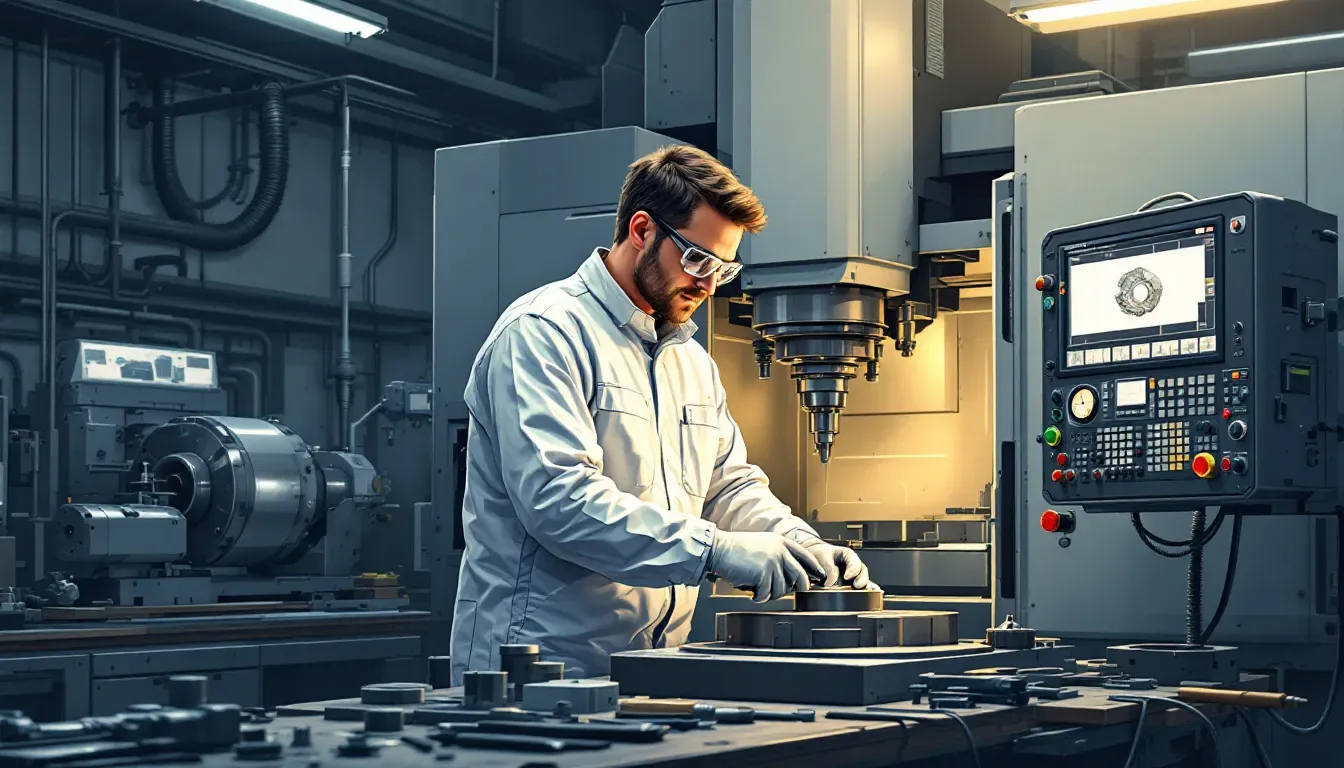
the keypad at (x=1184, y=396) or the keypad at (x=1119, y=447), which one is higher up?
the keypad at (x=1184, y=396)

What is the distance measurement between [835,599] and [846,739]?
0.50 metres

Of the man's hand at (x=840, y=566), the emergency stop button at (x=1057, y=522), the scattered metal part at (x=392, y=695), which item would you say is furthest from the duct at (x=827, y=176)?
the scattered metal part at (x=392, y=695)

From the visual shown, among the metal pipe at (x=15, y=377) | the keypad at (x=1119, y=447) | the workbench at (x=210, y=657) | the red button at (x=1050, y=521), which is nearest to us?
the keypad at (x=1119, y=447)

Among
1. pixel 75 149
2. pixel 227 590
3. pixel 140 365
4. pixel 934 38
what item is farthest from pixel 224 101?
pixel 934 38

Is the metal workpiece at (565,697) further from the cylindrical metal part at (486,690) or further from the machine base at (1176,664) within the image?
the machine base at (1176,664)

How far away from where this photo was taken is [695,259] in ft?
6.82

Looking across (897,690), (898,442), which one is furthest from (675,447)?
(898,442)

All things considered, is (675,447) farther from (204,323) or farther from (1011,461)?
(204,323)

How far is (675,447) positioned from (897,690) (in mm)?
694

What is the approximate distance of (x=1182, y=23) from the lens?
20.3ft

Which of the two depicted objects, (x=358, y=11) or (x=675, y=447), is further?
(x=358, y=11)

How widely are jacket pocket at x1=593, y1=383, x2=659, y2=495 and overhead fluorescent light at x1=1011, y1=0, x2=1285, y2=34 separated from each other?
167cm

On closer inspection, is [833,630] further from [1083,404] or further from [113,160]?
[113,160]

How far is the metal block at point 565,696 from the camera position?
142cm
